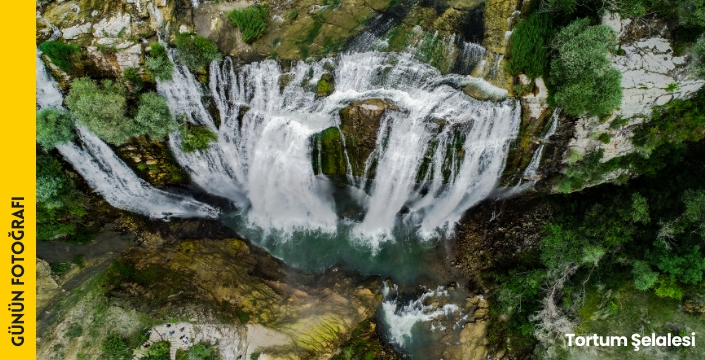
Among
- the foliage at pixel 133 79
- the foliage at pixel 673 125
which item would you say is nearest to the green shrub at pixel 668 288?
the foliage at pixel 673 125

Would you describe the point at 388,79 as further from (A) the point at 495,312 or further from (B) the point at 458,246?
(A) the point at 495,312

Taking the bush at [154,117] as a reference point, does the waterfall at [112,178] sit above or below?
below

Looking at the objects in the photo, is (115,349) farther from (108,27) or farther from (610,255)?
(610,255)

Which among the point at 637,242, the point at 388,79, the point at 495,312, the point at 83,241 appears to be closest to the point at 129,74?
the point at 83,241

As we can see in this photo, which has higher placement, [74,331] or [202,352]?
A: [74,331]

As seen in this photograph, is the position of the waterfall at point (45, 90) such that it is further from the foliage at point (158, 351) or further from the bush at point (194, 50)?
the foliage at point (158, 351)

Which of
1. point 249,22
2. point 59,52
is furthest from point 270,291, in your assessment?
point 59,52
